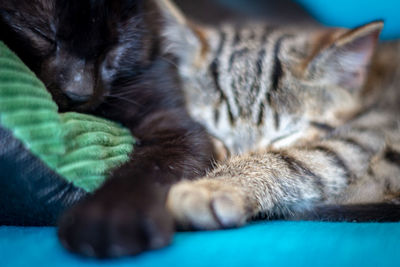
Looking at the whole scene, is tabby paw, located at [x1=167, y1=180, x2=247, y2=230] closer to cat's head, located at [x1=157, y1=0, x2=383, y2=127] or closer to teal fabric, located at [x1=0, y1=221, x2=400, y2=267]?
teal fabric, located at [x1=0, y1=221, x2=400, y2=267]

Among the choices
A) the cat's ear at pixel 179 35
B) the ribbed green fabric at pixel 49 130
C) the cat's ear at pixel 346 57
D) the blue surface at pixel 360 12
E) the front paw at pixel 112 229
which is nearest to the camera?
the front paw at pixel 112 229

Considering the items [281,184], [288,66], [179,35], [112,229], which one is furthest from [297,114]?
[112,229]

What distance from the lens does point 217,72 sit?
1.21 meters

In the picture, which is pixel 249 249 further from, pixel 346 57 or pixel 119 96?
pixel 346 57

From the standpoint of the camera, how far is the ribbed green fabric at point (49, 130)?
2.44 feet

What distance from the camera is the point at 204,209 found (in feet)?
2.49

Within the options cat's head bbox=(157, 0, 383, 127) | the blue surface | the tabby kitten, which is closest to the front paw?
the tabby kitten

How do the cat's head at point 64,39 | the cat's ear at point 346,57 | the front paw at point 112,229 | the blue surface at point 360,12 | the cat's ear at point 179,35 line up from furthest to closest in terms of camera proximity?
the blue surface at point 360,12
the cat's ear at point 179,35
the cat's ear at point 346,57
the cat's head at point 64,39
the front paw at point 112,229

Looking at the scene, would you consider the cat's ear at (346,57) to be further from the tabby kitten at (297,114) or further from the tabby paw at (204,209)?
the tabby paw at (204,209)

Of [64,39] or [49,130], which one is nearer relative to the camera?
[49,130]

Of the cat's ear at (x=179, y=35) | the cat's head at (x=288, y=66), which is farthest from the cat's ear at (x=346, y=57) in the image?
the cat's ear at (x=179, y=35)

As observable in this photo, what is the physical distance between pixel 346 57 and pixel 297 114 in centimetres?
21

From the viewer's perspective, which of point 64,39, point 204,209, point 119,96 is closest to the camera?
point 204,209

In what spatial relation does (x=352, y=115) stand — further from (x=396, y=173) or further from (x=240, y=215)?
(x=240, y=215)
